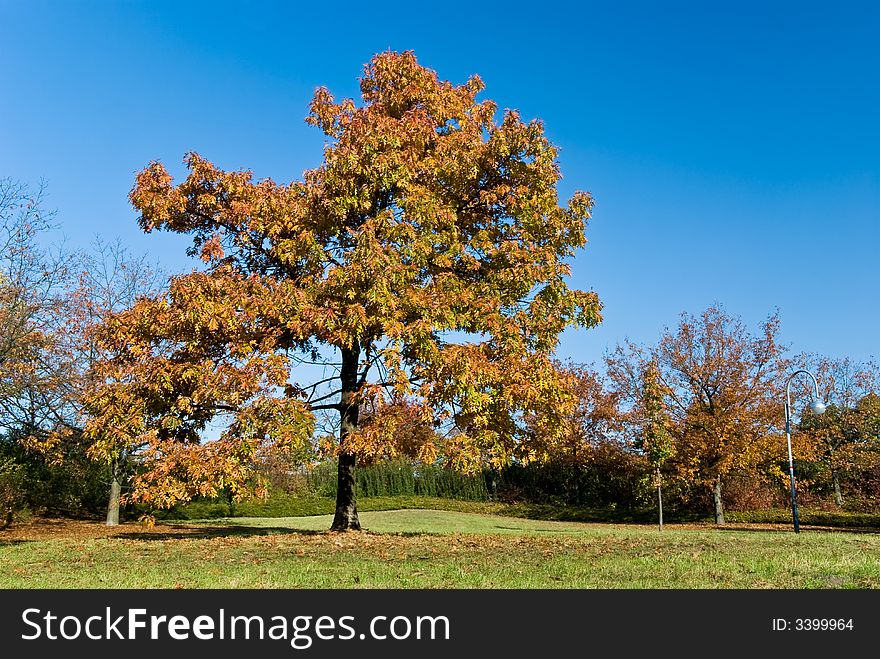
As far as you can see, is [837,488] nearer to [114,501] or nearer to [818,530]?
[818,530]

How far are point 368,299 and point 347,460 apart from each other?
4.82 meters

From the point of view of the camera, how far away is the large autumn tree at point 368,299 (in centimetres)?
1227

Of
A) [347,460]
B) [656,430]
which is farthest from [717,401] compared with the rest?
[347,460]

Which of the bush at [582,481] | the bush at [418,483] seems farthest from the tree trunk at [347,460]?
the bush at [418,483]

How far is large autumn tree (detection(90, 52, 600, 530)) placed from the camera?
483 inches

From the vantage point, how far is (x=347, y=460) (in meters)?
15.3

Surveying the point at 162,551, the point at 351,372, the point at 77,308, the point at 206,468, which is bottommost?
the point at 162,551

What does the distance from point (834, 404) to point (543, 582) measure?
36695 mm

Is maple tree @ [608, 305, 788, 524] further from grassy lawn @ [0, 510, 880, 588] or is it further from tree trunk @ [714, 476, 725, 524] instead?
grassy lawn @ [0, 510, 880, 588]
